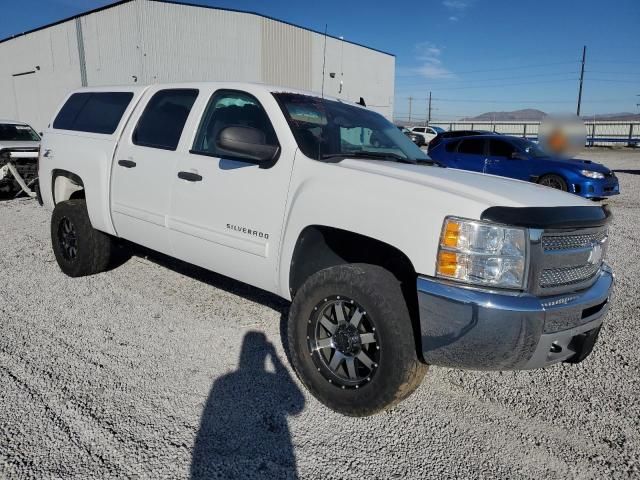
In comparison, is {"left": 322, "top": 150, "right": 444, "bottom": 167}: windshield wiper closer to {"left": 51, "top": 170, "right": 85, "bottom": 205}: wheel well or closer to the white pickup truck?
the white pickup truck

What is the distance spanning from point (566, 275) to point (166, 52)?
25.6 meters

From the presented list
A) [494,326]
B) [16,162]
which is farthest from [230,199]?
[16,162]

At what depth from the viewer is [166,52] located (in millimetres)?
24453

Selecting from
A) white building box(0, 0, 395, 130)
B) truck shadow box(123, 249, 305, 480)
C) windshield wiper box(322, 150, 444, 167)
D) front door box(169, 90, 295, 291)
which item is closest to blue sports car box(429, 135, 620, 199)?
windshield wiper box(322, 150, 444, 167)

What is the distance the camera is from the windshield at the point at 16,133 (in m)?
10.7

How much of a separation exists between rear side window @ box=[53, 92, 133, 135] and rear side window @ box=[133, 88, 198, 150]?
40cm

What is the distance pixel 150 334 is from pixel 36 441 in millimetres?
1361

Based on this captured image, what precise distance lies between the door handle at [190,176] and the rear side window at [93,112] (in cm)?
128

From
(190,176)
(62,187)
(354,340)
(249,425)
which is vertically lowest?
(249,425)

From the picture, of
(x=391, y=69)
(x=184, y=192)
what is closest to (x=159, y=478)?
(x=184, y=192)

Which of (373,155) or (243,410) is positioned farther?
(373,155)

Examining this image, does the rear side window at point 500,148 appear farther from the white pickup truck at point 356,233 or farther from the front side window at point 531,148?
the white pickup truck at point 356,233

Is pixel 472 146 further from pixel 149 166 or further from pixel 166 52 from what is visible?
pixel 166 52

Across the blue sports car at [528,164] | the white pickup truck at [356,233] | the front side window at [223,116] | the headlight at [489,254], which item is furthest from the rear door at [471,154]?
the headlight at [489,254]
